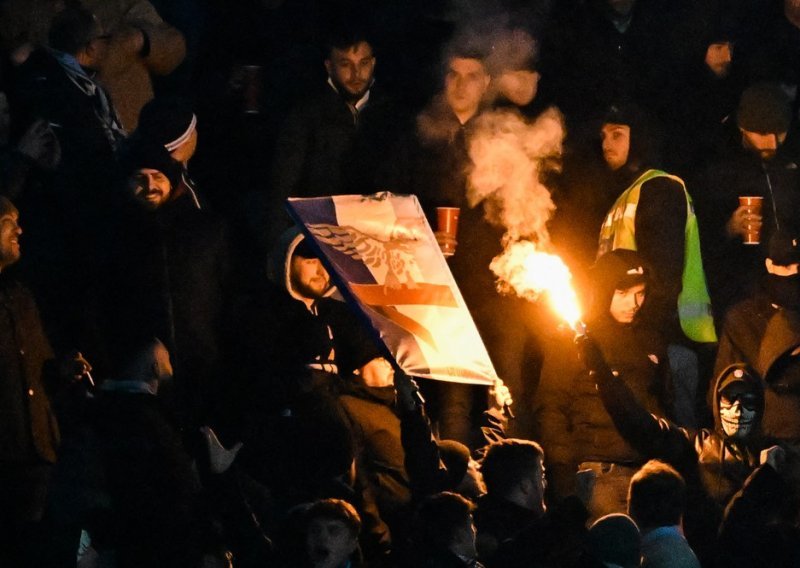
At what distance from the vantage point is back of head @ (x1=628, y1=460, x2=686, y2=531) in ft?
30.5

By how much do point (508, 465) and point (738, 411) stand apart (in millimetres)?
1780

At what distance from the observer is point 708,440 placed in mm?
10711

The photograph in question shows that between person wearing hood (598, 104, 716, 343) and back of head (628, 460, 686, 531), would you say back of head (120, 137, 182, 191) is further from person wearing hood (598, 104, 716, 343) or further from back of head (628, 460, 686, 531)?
back of head (628, 460, 686, 531)

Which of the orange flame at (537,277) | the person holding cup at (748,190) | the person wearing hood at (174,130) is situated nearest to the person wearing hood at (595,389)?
the orange flame at (537,277)

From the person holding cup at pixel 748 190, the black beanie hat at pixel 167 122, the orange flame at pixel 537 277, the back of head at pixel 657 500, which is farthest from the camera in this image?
the person holding cup at pixel 748 190

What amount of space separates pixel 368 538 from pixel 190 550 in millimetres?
1147

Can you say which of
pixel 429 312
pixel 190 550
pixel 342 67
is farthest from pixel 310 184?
pixel 190 550

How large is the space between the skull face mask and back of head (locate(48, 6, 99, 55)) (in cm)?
400

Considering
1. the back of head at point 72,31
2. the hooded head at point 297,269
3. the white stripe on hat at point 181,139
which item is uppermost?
the back of head at point 72,31

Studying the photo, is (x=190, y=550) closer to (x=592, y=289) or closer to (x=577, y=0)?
(x=592, y=289)

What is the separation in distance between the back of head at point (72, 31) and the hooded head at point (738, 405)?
3.95m

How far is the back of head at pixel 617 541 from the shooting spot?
8.49 m

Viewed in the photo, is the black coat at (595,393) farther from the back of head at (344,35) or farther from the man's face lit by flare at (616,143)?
the back of head at (344,35)

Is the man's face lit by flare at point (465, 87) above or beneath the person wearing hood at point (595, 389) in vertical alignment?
above
